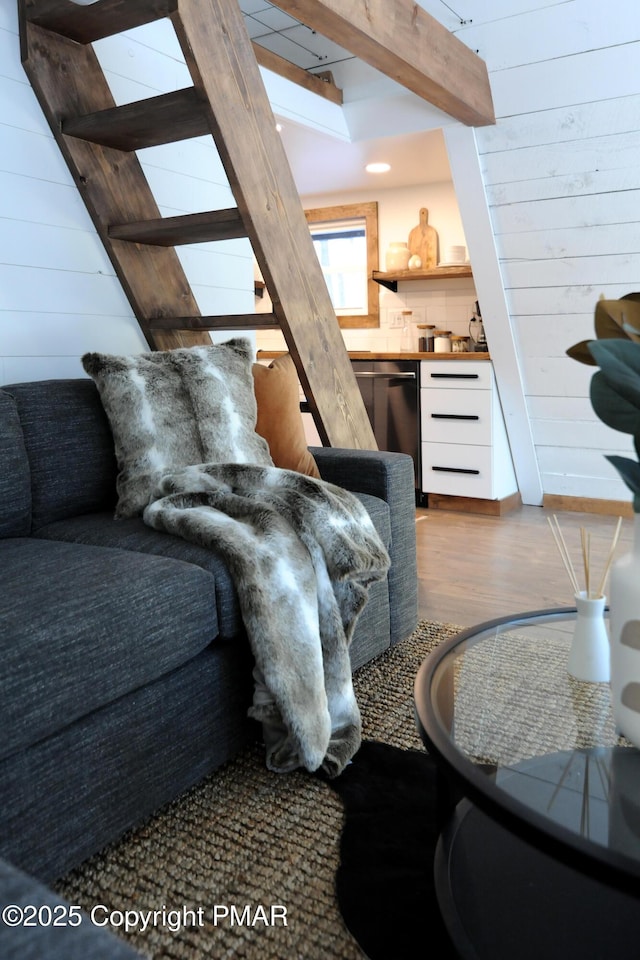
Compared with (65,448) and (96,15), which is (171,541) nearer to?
(65,448)

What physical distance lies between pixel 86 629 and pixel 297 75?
3.03 meters

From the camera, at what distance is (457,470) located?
444 cm

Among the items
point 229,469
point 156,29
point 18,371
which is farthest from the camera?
point 156,29

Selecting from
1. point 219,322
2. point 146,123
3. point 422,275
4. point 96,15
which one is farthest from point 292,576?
point 422,275

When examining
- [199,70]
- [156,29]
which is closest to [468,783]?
[199,70]

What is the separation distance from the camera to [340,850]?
146 cm

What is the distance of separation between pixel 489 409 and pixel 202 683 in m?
2.97

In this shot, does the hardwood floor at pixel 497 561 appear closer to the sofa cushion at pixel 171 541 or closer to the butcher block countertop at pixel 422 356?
the sofa cushion at pixel 171 541

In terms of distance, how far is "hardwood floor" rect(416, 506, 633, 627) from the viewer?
284cm

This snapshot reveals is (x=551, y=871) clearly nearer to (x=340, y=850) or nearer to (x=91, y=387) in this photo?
(x=340, y=850)

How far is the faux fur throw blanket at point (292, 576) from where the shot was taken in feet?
5.51

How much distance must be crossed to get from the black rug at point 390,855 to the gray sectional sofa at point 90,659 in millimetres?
304

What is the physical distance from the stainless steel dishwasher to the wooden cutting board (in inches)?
37.0

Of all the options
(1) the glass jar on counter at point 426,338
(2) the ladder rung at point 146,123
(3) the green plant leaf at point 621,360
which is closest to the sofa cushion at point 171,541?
(3) the green plant leaf at point 621,360
